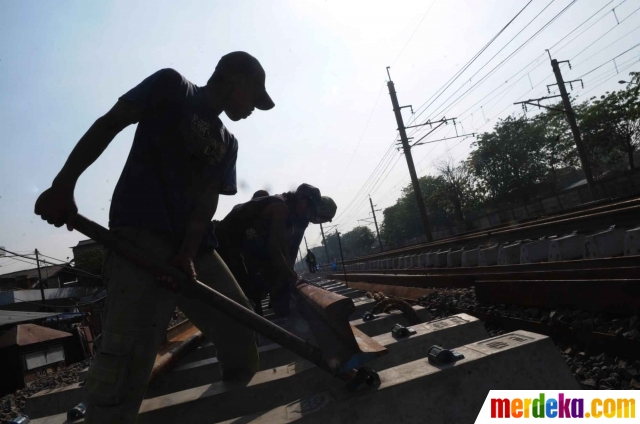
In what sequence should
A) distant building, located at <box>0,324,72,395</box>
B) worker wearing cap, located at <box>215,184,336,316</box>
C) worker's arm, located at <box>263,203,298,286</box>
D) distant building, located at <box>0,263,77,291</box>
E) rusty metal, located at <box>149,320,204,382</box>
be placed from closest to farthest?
rusty metal, located at <box>149,320,204,382</box> → worker's arm, located at <box>263,203,298,286</box> → worker wearing cap, located at <box>215,184,336,316</box> → distant building, located at <box>0,324,72,395</box> → distant building, located at <box>0,263,77,291</box>

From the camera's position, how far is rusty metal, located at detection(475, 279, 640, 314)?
2680 mm

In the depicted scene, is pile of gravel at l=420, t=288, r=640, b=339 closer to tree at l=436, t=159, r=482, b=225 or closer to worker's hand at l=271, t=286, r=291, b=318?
worker's hand at l=271, t=286, r=291, b=318

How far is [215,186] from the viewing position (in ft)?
6.53

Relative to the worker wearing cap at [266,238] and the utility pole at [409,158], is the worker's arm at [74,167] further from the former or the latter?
the utility pole at [409,158]

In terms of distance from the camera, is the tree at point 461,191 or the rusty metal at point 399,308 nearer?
the rusty metal at point 399,308

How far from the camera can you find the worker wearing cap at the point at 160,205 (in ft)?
4.62

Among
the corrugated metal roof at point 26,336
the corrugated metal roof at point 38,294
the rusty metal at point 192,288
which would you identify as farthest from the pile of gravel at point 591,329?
the corrugated metal roof at point 38,294

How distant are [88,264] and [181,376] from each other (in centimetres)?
4769

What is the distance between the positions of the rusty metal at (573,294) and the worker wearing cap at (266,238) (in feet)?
6.79

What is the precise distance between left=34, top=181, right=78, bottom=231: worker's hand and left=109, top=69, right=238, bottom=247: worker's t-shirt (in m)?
0.21

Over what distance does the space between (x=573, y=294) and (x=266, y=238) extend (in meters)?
2.77

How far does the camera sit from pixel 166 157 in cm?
171

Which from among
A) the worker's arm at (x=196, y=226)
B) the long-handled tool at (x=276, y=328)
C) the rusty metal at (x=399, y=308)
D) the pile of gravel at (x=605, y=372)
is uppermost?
the worker's arm at (x=196, y=226)

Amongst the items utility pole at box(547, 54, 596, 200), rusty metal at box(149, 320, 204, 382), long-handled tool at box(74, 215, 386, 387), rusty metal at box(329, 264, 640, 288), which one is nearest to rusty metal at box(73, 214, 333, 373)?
long-handled tool at box(74, 215, 386, 387)
